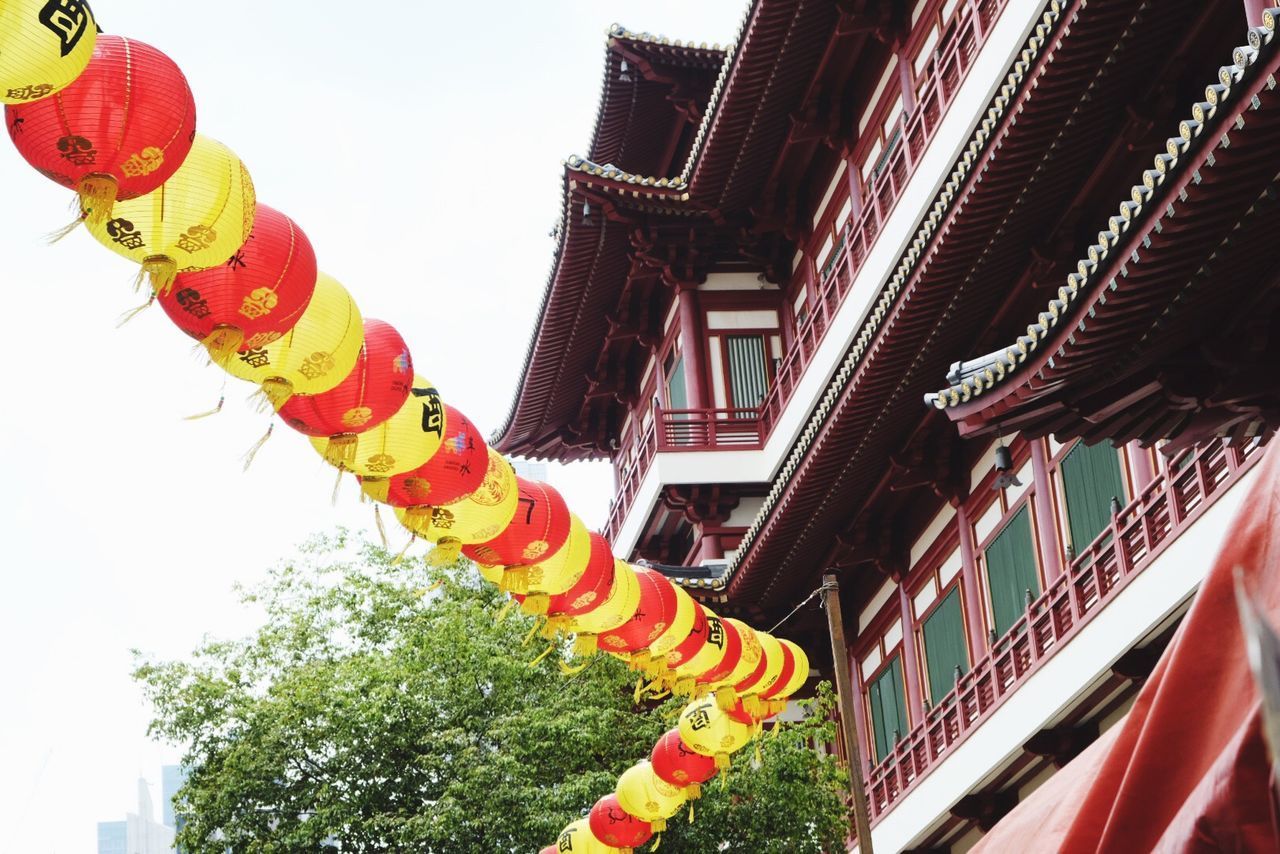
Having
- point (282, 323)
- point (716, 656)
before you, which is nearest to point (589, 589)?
point (716, 656)

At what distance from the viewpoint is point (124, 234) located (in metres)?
6.78

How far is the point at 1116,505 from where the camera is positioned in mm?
13938

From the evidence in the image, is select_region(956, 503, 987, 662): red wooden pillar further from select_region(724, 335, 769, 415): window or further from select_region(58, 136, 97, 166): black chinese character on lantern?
select_region(58, 136, 97, 166): black chinese character on lantern

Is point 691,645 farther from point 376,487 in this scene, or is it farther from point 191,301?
point 191,301

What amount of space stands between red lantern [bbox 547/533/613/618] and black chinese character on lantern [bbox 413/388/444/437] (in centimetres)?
198

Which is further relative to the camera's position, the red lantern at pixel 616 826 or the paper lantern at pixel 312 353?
the red lantern at pixel 616 826

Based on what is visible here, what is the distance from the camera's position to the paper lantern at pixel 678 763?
13.0m

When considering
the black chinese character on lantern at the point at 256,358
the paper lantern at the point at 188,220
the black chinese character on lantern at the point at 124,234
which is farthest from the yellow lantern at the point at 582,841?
the black chinese character on lantern at the point at 124,234

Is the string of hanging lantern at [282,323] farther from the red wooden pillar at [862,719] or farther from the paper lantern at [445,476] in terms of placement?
the red wooden pillar at [862,719]

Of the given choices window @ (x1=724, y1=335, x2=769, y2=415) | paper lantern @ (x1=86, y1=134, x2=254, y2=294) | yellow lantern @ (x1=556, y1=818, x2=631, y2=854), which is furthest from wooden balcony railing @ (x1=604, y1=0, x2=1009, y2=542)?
paper lantern @ (x1=86, y1=134, x2=254, y2=294)

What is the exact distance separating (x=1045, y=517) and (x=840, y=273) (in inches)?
223

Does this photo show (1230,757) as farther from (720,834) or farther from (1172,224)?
(720,834)

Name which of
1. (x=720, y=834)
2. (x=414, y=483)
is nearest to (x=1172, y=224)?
(x=414, y=483)

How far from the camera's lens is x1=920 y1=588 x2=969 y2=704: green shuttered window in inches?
711
